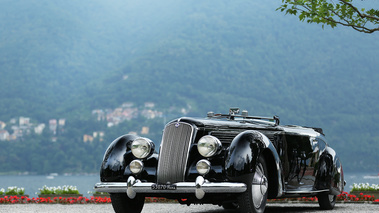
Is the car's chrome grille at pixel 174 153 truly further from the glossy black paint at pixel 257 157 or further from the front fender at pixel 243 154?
the front fender at pixel 243 154

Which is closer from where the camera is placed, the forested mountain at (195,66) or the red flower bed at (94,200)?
the red flower bed at (94,200)

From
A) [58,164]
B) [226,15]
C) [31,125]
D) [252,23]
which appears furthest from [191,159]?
[226,15]

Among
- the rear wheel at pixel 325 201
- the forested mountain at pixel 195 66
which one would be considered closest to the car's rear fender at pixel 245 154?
the rear wheel at pixel 325 201

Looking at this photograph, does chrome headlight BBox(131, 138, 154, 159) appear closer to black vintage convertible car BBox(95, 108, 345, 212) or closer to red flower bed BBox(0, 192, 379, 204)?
black vintage convertible car BBox(95, 108, 345, 212)

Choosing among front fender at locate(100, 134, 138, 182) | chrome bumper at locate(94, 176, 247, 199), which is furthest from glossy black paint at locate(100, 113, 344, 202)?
chrome bumper at locate(94, 176, 247, 199)

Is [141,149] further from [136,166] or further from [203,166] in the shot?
[203,166]

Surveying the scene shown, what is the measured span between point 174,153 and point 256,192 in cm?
130

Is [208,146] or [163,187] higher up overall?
[208,146]

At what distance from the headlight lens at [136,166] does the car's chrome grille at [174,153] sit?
31 cm

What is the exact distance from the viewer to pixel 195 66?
160m

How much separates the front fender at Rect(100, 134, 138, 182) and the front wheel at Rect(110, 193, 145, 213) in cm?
34

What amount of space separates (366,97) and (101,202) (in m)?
133

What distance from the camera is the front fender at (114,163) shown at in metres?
8.98

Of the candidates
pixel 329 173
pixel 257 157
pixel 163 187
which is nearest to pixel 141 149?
pixel 163 187
